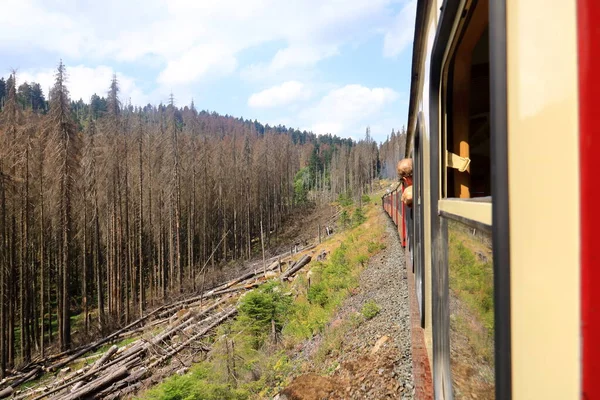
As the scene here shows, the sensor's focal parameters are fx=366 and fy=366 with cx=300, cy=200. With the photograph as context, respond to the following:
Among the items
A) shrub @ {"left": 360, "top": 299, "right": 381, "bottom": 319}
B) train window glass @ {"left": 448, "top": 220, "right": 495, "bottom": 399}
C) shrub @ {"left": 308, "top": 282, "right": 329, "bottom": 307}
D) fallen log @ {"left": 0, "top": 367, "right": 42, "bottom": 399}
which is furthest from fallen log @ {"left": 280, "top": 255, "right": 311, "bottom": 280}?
train window glass @ {"left": 448, "top": 220, "right": 495, "bottom": 399}

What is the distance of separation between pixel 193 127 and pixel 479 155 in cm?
4372

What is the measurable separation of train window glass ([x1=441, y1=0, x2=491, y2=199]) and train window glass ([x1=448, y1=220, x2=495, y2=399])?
46 centimetres

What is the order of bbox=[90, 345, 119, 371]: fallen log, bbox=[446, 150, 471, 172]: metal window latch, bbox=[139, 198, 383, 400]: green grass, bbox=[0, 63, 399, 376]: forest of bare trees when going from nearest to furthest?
bbox=[446, 150, 471, 172]: metal window latch → bbox=[139, 198, 383, 400]: green grass → bbox=[90, 345, 119, 371]: fallen log → bbox=[0, 63, 399, 376]: forest of bare trees

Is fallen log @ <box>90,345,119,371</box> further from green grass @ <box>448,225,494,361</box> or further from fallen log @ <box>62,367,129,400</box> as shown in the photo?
green grass @ <box>448,225,494,361</box>

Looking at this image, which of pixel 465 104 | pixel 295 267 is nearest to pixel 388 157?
pixel 295 267

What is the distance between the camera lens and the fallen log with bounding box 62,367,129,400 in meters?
14.2

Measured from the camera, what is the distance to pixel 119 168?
28297mm

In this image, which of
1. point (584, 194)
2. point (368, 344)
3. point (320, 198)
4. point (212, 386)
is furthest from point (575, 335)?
point (320, 198)

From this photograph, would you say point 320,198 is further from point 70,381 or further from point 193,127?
point 70,381

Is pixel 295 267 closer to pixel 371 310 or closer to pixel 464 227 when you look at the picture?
pixel 371 310

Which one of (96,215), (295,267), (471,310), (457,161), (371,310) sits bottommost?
(295,267)

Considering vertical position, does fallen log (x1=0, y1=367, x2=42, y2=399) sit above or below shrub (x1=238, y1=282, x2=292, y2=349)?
below

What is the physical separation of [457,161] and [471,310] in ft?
2.95

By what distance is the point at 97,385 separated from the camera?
14.6 metres
